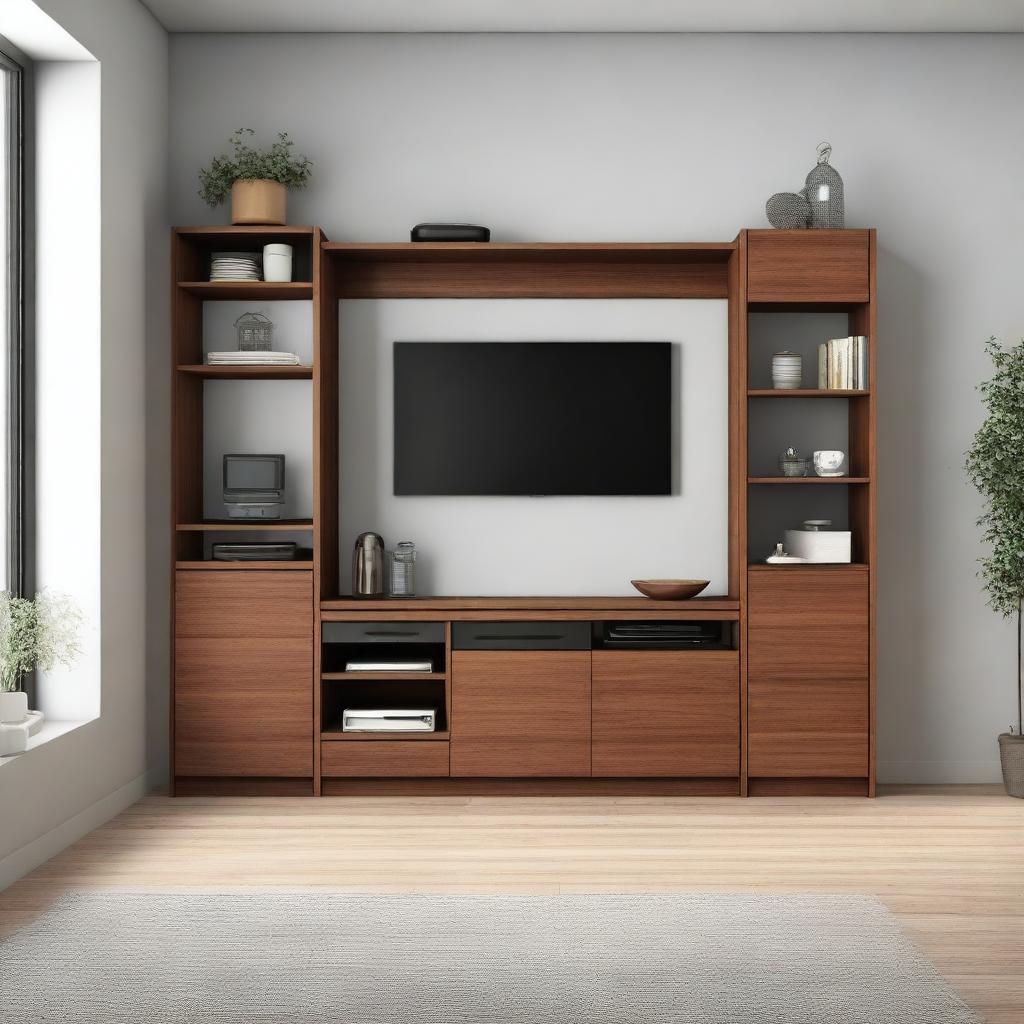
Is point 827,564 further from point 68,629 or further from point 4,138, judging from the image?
point 4,138

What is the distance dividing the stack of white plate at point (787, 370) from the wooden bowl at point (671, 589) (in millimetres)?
903

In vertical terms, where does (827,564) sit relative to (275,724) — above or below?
above

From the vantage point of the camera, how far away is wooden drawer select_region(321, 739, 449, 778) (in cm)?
427

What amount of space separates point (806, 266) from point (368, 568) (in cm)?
222

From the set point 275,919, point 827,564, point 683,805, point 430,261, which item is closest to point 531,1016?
point 275,919

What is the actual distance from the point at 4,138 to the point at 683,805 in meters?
3.59

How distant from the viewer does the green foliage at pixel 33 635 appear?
3.48 m

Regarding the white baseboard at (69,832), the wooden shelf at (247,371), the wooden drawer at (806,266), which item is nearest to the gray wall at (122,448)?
the white baseboard at (69,832)

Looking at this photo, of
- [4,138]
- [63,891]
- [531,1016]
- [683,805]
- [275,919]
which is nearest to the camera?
[531,1016]

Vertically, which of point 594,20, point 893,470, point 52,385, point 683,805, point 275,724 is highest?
point 594,20

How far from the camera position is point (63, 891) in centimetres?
320

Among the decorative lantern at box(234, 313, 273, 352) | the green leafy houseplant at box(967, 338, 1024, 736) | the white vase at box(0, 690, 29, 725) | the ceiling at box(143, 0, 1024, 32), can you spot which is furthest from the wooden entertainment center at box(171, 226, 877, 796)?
the ceiling at box(143, 0, 1024, 32)

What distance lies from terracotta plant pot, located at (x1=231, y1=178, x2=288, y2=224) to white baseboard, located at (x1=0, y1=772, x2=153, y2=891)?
2387 millimetres

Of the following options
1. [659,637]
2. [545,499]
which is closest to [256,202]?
[545,499]
